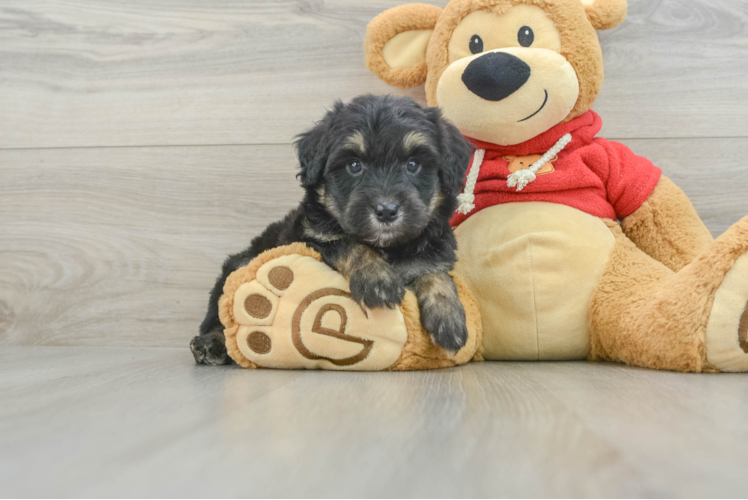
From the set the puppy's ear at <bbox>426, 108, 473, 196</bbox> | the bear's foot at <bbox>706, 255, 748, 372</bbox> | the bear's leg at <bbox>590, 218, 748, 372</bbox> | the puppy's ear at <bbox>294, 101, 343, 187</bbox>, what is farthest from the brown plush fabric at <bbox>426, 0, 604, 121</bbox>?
the bear's foot at <bbox>706, 255, 748, 372</bbox>

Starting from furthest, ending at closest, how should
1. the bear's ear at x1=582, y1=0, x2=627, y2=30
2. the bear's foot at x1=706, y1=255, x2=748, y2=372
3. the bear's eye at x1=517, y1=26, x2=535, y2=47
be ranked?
the bear's ear at x1=582, y1=0, x2=627, y2=30 < the bear's eye at x1=517, y1=26, x2=535, y2=47 < the bear's foot at x1=706, y1=255, x2=748, y2=372

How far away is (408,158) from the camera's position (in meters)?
1.70

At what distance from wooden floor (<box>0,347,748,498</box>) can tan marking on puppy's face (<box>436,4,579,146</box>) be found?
0.89 meters

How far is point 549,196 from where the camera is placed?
6.36ft

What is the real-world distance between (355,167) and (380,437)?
994mm

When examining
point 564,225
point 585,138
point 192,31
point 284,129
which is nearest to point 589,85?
point 585,138

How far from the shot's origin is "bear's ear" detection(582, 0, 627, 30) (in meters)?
1.99

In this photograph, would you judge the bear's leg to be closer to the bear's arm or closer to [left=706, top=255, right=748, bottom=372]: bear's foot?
[left=706, top=255, right=748, bottom=372]: bear's foot

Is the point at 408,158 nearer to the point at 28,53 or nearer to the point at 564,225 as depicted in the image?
the point at 564,225

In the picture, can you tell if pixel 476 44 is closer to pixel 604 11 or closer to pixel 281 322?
pixel 604 11

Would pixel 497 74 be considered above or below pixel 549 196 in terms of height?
above

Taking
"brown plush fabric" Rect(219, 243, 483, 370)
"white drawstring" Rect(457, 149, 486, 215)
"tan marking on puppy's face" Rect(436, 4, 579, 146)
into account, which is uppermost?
"tan marking on puppy's face" Rect(436, 4, 579, 146)

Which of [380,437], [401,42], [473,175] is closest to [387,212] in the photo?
[473,175]

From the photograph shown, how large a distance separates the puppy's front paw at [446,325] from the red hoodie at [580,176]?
547 millimetres
